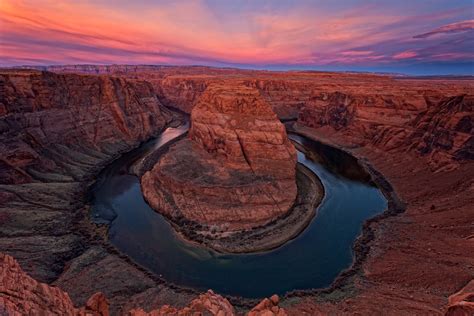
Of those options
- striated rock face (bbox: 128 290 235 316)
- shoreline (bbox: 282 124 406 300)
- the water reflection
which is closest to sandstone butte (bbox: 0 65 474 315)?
shoreline (bbox: 282 124 406 300)

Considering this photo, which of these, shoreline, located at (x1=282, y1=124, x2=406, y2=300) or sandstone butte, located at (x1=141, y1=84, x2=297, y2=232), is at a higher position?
sandstone butte, located at (x1=141, y1=84, x2=297, y2=232)

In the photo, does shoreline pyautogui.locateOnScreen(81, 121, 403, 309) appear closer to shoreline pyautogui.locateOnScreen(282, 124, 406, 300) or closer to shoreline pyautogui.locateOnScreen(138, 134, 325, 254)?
shoreline pyautogui.locateOnScreen(282, 124, 406, 300)

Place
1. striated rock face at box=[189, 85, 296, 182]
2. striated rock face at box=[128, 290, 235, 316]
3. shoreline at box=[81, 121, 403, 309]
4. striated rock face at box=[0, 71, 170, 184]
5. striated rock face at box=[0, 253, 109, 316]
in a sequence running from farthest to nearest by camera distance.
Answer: striated rock face at box=[0, 71, 170, 184], striated rock face at box=[189, 85, 296, 182], shoreline at box=[81, 121, 403, 309], striated rock face at box=[128, 290, 235, 316], striated rock face at box=[0, 253, 109, 316]

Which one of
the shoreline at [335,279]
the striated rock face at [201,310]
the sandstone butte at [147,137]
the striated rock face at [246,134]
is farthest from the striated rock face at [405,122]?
the striated rock face at [201,310]

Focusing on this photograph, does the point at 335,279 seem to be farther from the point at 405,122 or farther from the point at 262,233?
the point at 405,122

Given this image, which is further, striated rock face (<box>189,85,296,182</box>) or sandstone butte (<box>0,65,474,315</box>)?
striated rock face (<box>189,85,296,182</box>)

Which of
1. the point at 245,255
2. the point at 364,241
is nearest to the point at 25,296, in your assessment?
the point at 245,255

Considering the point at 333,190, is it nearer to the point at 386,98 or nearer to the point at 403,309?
the point at 403,309

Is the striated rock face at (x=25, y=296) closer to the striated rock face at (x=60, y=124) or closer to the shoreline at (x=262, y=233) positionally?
the shoreline at (x=262, y=233)

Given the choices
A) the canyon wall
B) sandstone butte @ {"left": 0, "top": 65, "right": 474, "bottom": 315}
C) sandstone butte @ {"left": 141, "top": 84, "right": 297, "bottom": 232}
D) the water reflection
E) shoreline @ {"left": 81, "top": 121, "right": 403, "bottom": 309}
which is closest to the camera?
sandstone butte @ {"left": 0, "top": 65, "right": 474, "bottom": 315}
